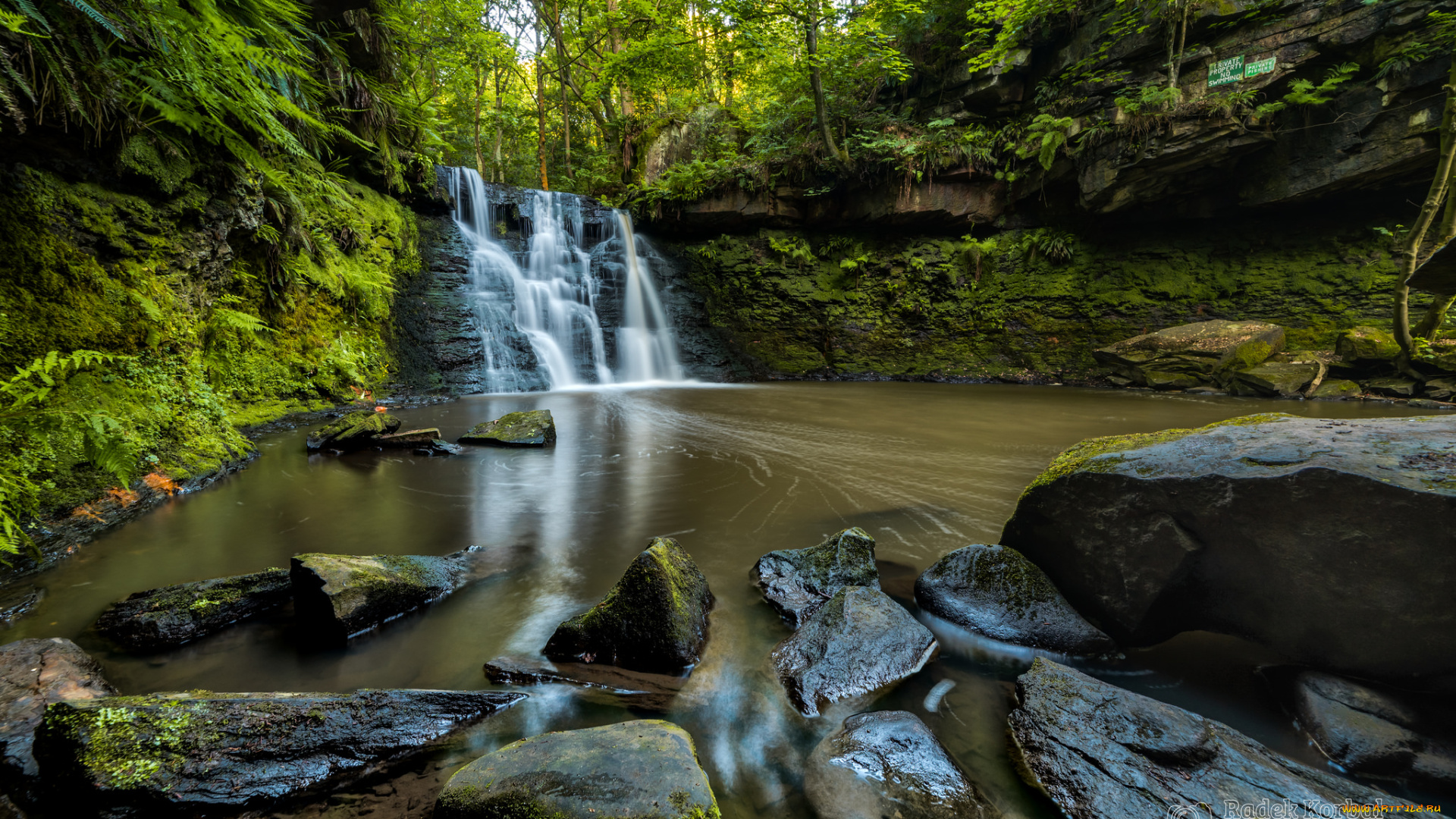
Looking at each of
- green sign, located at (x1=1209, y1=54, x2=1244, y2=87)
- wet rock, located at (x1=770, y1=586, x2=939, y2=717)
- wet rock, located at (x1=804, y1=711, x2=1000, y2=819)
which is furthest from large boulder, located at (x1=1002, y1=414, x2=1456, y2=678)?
green sign, located at (x1=1209, y1=54, x2=1244, y2=87)

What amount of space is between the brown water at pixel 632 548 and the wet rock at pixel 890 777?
0.27 feet

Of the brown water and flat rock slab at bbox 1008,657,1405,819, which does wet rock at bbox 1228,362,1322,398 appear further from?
flat rock slab at bbox 1008,657,1405,819

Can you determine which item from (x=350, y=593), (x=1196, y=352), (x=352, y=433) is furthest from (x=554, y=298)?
(x=1196, y=352)

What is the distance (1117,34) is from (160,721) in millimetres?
16200

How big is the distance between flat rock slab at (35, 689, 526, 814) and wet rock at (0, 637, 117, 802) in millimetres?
161

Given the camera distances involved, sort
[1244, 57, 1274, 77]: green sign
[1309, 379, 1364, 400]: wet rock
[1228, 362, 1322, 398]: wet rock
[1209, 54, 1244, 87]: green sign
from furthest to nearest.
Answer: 1. [1209, 54, 1244, 87]: green sign
2. [1244, 57, 1274, 77]: green sign
3. [1228, 362, 1322, 398]: wet rock
4. [1309, 379, 1364, 400]: wet rock

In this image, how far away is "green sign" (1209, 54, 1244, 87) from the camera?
1007cm

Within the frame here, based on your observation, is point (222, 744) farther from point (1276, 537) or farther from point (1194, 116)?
point (1194, 116)

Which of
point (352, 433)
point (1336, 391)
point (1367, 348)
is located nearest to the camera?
point (352, 433)

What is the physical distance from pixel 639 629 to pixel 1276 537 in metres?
2.34

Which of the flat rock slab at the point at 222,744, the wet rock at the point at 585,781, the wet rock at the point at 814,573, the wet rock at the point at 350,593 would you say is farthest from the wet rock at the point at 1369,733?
the wet rock at the point at 350,593

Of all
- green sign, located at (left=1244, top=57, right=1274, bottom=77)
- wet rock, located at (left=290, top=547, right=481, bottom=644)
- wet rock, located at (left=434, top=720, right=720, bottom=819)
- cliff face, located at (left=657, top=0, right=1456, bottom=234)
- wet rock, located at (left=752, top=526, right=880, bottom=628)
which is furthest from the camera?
green sign, located at (left=1244, top=57, right=1274, bottom=77)

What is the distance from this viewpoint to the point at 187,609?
229cm

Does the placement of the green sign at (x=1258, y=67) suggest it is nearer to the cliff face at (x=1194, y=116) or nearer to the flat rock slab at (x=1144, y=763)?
the cliff face at (x=1194, y=116)
